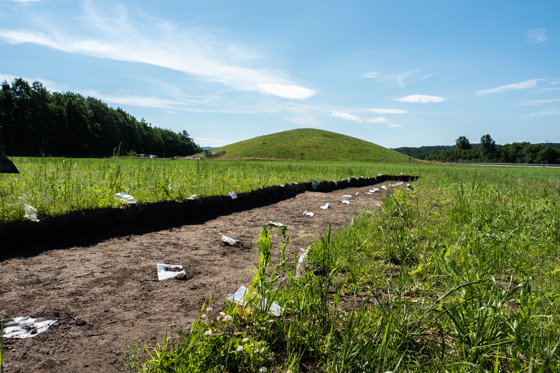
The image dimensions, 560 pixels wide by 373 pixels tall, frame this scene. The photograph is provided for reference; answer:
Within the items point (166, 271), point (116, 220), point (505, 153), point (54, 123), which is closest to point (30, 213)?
point (116, 220)

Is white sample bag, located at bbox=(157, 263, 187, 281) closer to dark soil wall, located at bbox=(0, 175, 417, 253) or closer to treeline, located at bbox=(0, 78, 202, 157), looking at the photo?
dark soil wall, located at bbox=(0, 175, 417, 253)

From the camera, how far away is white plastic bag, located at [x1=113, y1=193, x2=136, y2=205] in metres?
4.15

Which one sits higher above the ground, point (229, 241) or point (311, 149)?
point (311, 149)

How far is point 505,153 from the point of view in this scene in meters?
90.2

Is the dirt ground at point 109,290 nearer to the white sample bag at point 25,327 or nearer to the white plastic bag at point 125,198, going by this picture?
the white sample bag at point 25,327

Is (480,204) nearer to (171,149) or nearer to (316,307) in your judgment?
(316,307)

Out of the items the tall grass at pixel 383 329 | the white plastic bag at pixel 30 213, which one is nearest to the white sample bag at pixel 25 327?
the tall grass at pixel 383 329

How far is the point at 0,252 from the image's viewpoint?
9.70 feet

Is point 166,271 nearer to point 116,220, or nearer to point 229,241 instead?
point 229,241

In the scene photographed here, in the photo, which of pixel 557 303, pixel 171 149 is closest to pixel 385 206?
pixel 557 303

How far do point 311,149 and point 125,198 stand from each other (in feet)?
176

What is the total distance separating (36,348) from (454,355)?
2.42 metres

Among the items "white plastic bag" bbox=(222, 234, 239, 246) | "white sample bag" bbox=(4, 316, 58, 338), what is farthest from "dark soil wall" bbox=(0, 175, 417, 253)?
"white sample bag" bbox=(4, 316, 58, 338)

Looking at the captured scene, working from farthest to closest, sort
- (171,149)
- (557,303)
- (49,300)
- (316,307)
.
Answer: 1. (171,149)
2. (49,300)
3. (557,303)
4. (316,307)
